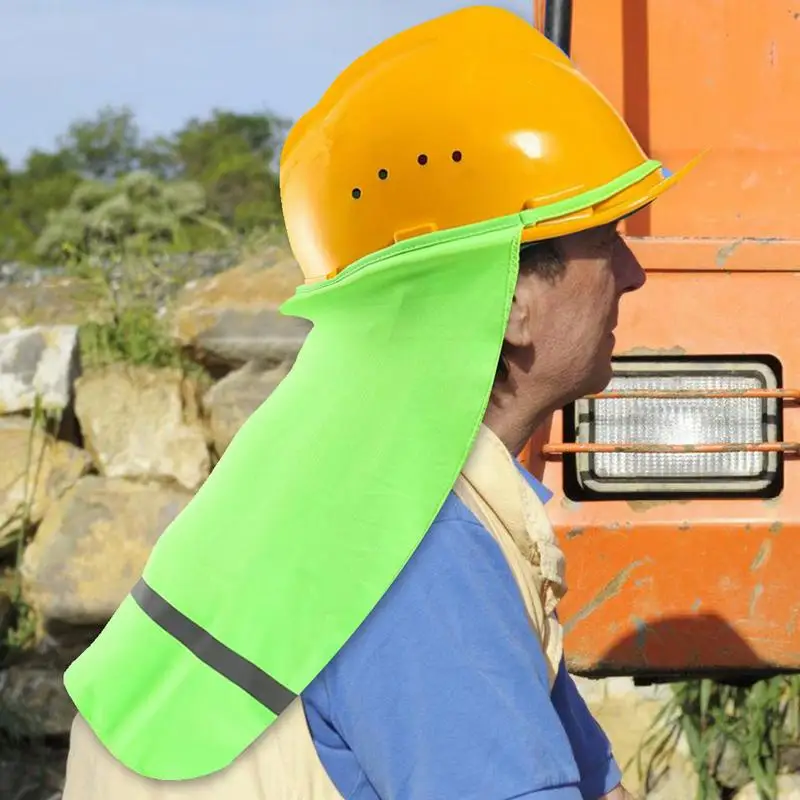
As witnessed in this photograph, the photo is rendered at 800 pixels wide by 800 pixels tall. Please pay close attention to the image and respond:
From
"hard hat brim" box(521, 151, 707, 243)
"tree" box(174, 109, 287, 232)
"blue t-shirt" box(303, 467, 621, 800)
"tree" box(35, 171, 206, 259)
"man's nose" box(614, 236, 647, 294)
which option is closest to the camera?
"blue t-shirt" box(303, 467, 621, 800)

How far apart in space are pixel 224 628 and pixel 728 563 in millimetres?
1132

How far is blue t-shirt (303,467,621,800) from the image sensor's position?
1.10 m

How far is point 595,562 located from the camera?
216 centimetres

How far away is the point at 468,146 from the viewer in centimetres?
134

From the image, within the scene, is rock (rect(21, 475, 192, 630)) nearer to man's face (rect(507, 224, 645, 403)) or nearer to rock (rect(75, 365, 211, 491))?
rock (rect(75, 365, 211, 491))

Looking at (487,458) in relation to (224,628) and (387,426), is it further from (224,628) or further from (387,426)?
(224,628)

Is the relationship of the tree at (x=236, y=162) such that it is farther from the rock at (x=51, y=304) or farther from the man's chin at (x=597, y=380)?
the man's chin at (x=597, y=380)

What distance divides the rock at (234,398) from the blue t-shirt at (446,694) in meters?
3.16

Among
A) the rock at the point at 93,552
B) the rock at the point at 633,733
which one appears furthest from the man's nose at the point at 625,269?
the rock at the point at 93,552

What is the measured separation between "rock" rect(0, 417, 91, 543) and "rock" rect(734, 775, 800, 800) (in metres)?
2.21

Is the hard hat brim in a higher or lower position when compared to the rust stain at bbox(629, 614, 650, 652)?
higher

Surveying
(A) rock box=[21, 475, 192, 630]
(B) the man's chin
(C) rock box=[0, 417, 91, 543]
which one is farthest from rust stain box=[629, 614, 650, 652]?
(C) rock box=[0, 417, 91, 543]

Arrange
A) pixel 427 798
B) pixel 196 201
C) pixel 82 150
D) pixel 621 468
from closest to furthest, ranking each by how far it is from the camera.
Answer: pixel 427 798 → pixel 621 468 → pixel 196 201 → pixel 82 150

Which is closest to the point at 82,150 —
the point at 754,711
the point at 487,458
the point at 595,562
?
the point at 754,711
